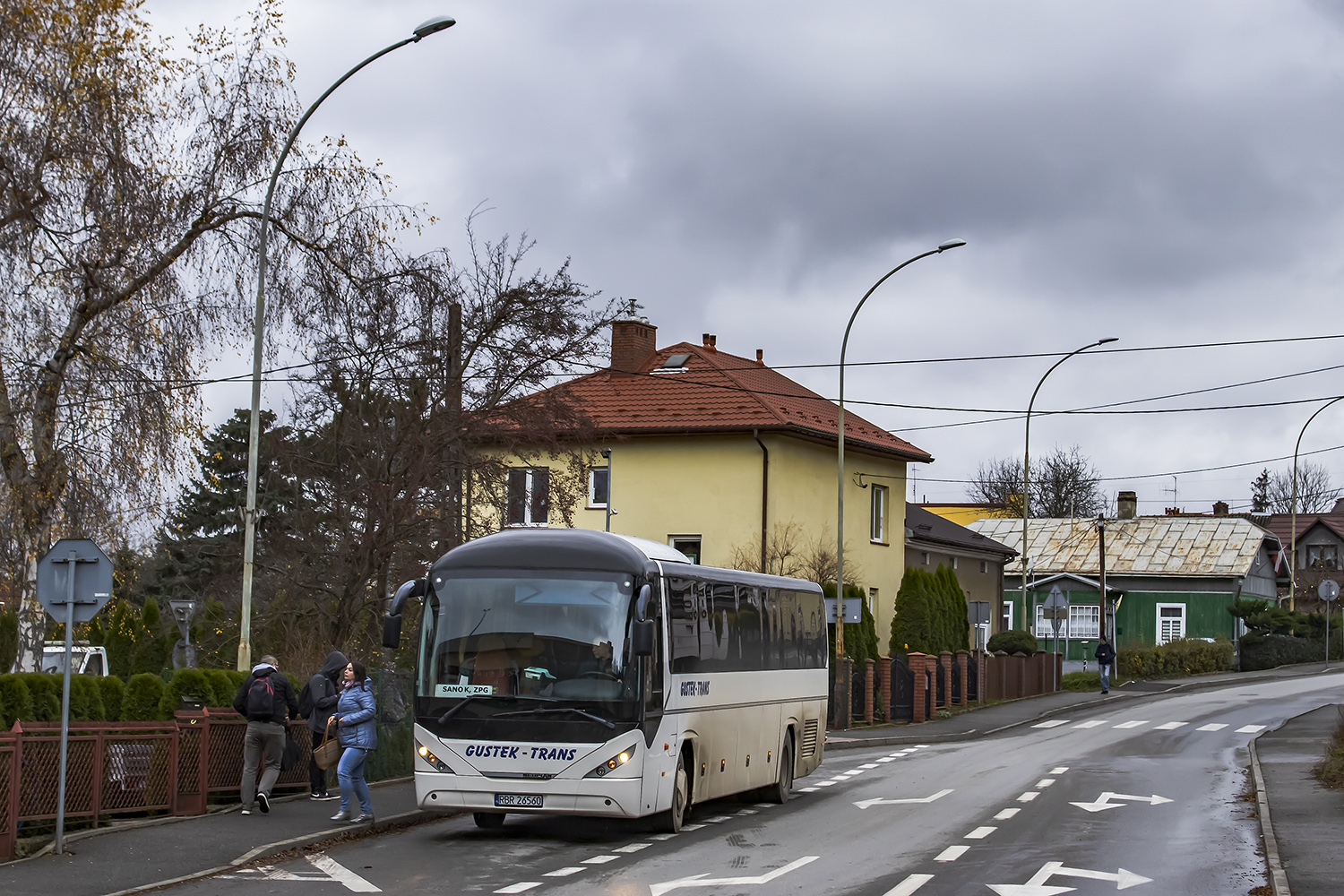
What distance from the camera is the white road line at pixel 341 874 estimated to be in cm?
1162

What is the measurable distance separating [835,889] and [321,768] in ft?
25.9

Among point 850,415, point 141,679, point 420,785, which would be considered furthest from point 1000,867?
point 850,415

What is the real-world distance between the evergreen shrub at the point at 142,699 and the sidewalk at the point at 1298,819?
1115cm

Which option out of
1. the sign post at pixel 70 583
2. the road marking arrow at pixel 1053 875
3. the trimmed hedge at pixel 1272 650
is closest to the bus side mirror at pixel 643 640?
the road marking arrow at pixel 1053 875

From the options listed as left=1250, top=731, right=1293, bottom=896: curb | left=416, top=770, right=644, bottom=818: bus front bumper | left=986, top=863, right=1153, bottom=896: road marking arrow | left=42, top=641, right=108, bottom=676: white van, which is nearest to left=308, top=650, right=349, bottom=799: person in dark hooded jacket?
left=416, top=770, right=644, bottom=818: bus front bumper

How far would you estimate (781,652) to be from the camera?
64.6 feet

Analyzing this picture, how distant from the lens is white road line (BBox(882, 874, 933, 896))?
11344mm

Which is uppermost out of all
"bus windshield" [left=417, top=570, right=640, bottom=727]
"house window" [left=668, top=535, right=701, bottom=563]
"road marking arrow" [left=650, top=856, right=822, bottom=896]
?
"house window" [left=668, top=535, right=701, bottom=563]

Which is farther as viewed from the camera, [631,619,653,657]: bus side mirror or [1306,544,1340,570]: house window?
[1306,544,1340,570]: house window

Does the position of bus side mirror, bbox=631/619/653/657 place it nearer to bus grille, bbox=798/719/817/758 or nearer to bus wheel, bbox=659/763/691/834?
bus wheel, bbox=659/763/691/834

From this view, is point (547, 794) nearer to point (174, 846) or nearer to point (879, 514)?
point (174, 846)

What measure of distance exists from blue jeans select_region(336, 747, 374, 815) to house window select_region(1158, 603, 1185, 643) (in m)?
59.6

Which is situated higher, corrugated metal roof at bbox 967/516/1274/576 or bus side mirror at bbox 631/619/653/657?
corrugated metal roof at bbox 967/516/1274/576

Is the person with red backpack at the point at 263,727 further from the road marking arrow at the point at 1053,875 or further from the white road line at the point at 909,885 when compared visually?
the road marking arrow at the point at 1053,875
